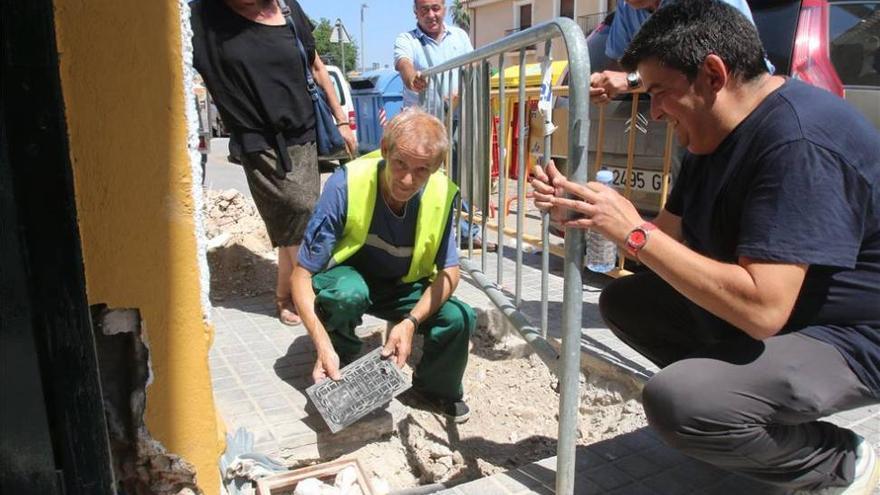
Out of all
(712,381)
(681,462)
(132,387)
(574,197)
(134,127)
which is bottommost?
(681,462)

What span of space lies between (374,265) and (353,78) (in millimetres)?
11386

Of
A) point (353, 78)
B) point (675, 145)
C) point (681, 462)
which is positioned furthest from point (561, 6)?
point (681, 462)

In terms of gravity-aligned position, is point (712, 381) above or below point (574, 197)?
below

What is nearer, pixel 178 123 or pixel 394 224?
pixel 178 123

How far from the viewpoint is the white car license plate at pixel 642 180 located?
3.84m

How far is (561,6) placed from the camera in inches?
1081

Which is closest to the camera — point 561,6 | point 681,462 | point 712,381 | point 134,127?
point 134,127

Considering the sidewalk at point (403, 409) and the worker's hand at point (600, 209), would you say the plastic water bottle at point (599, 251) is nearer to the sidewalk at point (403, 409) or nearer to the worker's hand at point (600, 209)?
the sidewalk at point (403, 409)

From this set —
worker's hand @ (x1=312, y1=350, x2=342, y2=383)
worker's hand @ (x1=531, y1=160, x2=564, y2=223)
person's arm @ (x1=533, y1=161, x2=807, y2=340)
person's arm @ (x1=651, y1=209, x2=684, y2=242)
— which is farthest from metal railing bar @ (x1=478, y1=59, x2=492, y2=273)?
person's arm @ (x1=533, y1=161, x2=807, y2=340)

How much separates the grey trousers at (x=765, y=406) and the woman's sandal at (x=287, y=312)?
2296 millimetres

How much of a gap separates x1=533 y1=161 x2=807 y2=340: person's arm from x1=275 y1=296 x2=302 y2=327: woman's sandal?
2.25 m

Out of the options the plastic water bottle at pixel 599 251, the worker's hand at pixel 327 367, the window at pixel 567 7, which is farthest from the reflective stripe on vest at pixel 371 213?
the window at pixel 567 7

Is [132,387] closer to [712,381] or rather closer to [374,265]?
[712,381]

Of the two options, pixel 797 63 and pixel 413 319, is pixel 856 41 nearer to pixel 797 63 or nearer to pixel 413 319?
pixel 797 63
